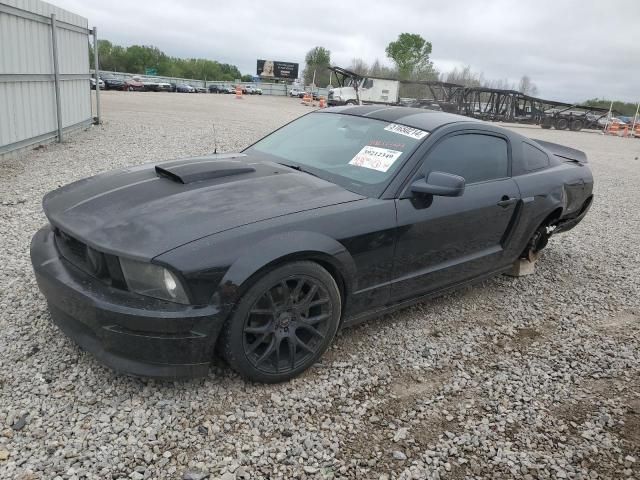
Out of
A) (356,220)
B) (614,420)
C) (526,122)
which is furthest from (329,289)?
(526,122)

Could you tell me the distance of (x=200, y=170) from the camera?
307 cm

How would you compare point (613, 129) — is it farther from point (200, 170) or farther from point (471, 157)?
point (200, 170)

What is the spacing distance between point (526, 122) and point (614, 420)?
34.6 meters

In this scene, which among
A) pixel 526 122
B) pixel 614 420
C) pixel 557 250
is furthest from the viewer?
pixel 526 122

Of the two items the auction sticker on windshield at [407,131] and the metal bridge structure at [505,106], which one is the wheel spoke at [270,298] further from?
the metal bridge structure at [505,106]

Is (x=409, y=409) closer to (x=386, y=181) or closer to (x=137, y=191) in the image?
(x=386, y=181)

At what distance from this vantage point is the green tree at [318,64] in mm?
79375

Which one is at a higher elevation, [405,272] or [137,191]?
[137,191]

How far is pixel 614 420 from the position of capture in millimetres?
2723

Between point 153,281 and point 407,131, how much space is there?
6.68 ft

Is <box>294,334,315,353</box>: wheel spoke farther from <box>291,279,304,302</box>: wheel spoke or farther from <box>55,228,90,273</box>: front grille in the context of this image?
<box>55,228,90,273</box>: front grille

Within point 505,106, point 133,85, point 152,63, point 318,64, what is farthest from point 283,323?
point 152,63

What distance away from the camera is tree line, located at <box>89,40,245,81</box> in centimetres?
8250

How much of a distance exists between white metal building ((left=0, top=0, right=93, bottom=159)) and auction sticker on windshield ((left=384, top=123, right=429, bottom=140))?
21.0 ft
